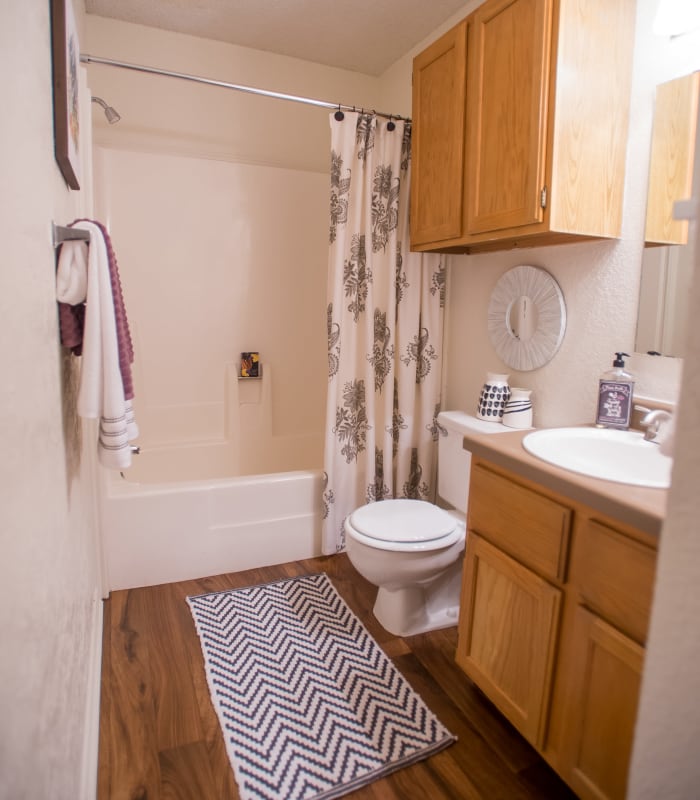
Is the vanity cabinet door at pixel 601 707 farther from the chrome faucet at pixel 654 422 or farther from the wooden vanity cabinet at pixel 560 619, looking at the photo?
the chrome faucet at pixel 654 422

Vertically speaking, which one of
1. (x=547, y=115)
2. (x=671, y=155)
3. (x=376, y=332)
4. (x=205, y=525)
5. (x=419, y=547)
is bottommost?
(x=205, y=525)

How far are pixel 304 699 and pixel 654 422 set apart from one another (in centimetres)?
131

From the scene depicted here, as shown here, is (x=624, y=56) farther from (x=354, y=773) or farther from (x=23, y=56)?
(x=354, y=773)

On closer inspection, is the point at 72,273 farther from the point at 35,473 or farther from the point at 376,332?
the point at 376,332

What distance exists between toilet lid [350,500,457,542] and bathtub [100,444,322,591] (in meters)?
0.51

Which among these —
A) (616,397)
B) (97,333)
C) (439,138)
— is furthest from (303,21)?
(616,397)

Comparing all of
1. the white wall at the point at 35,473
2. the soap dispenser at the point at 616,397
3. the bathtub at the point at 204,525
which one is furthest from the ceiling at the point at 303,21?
the bathtub at the point at 204,525

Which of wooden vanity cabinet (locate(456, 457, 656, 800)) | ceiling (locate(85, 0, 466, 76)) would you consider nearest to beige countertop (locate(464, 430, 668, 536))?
wooden vanity cabinet (locate(456, 457, 656, 800))

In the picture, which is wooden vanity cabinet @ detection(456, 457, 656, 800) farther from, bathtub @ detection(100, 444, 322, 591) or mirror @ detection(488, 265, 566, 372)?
bathtub @ detection(100, 444, 322, 591)

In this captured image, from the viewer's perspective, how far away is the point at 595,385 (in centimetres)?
172

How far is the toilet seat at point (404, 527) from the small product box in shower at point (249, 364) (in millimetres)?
1287

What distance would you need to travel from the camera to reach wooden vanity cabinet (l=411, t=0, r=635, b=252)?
4.83 feet

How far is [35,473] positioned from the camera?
843 mm

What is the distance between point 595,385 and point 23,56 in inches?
67.2
